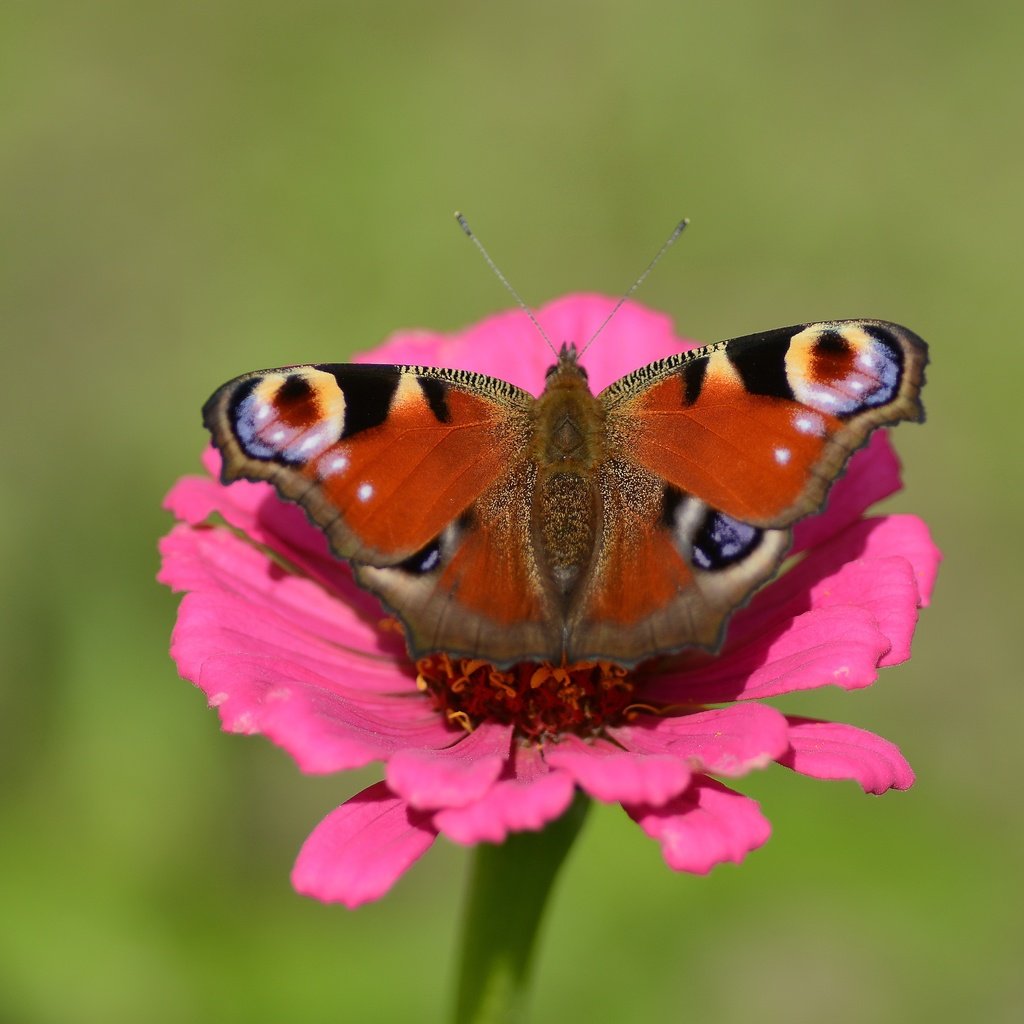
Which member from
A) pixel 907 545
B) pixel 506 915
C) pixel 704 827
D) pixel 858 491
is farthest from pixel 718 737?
pixel 858 491

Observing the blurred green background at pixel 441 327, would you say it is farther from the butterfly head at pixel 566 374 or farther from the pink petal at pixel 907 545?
the butterfly head at pixel 566 374

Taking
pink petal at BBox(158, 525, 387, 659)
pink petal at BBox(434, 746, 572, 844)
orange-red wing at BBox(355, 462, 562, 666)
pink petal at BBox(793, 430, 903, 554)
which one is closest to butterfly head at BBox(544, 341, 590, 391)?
orange-red wing at BBox(355, 462, 562, 666)

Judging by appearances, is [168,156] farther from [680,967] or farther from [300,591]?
[680,967]

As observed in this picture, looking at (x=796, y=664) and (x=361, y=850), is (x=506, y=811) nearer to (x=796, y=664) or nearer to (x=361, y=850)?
(x=361, y=850)

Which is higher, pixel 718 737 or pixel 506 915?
pixel 718 737

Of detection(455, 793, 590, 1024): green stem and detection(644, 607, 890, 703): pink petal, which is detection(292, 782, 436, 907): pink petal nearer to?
detection(455, 793, 590, 1024): green stem

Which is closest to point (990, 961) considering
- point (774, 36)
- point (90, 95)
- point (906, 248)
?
point (906, 248)

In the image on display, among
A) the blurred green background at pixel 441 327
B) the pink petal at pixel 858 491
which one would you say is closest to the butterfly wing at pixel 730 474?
the pink petal at pixel 858 491
